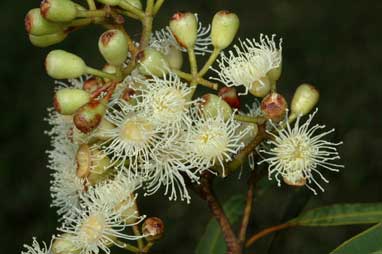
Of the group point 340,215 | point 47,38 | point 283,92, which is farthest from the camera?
point 283,92

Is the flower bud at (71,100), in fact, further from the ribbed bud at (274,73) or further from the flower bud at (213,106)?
the ribbed bud at (274,73)

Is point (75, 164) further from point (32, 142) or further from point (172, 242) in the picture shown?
point (32, 142)

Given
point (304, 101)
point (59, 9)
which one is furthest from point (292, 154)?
point (59, 9)

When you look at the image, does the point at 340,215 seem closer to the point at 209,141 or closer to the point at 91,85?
the point at 209,141

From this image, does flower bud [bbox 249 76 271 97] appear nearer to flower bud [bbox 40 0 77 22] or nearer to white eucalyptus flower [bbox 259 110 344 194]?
white eucalyptus flower [bbox 259 110 344 194]

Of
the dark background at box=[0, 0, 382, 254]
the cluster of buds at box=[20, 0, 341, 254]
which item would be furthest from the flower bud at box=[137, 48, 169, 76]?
the dark background at box=[0, 0, 382, 254]

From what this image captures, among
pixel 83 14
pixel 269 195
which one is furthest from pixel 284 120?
pixel 269 195
